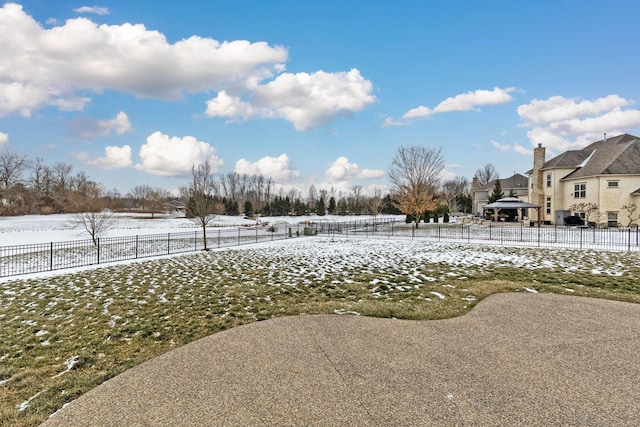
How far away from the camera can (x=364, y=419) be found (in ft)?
11.0

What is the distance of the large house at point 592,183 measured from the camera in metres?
29.0

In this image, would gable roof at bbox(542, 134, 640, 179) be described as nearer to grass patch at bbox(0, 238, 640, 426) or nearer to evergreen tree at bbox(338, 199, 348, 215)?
grass patch at bbox(0, 238, 640, 426)

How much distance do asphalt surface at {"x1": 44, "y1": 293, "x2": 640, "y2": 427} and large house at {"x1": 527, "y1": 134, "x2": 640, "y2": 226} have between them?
30.5 m

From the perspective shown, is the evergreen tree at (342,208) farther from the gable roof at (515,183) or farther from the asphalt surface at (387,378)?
the asphalt surface at (387,378)

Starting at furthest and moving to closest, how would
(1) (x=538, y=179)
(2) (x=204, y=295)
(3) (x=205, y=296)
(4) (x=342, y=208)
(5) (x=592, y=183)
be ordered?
(4) (x=342, y=208)
(1) (x=538, y=179)
(5) (x=592, y=183)
(2) (x=204, y=295)
(3) (x=205, y=296)

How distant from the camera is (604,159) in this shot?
31.5 meters

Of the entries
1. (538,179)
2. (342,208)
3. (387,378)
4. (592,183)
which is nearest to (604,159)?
(592,183)

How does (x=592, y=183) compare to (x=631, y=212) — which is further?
(x=592, y=183)

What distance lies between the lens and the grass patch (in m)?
4.70

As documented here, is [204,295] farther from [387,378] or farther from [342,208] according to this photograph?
[342,208]

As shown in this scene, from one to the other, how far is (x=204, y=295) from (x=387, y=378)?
5916 millimetres

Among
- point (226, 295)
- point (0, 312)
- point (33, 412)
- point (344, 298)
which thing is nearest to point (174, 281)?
point (226, 295)

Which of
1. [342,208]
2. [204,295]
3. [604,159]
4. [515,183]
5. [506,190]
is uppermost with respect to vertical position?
[604,159]

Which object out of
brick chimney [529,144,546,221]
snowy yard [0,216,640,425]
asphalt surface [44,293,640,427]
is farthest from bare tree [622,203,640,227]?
asphalt surface [44,293,640,427]
